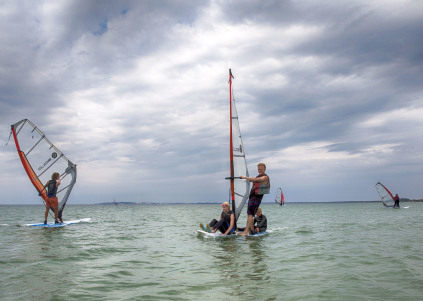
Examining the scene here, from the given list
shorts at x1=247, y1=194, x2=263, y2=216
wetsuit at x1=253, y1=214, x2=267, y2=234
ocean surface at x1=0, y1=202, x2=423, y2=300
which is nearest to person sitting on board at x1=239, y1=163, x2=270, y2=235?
shorts at x1=247, y1=194, x2=263, y2=216

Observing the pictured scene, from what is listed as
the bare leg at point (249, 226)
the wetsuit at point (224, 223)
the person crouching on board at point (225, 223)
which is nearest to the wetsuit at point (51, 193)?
the person crouching on board at point (225, 223)

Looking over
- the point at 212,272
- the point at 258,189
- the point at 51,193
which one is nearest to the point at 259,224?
the point at 258,189

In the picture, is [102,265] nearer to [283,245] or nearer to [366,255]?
[283,245]

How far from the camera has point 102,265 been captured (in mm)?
7109

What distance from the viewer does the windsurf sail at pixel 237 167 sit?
12.6 meters

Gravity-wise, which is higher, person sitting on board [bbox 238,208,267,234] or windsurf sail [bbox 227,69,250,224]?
windsurf sail [bbox 227,69,250,224]

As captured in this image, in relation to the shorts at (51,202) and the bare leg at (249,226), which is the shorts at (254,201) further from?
the shorts at (51,202)

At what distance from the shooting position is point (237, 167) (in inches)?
503

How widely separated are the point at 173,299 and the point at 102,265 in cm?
318

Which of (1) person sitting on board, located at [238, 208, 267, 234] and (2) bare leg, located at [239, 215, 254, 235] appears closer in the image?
(2) bare leg, located at [239, 215, 254, 235]

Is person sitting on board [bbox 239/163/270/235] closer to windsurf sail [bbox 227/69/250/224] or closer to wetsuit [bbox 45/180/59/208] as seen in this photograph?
windsurf sail [bbox 227/69/250/224]

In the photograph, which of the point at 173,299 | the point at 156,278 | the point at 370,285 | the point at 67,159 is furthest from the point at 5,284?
the point at 67,159

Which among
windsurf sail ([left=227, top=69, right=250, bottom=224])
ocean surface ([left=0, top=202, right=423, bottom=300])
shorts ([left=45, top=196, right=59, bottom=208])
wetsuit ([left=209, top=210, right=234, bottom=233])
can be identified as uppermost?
windsurf sail ([left=227, top=69, right=250, bottom=224])

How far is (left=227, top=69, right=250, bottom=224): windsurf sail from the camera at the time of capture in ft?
41.3
